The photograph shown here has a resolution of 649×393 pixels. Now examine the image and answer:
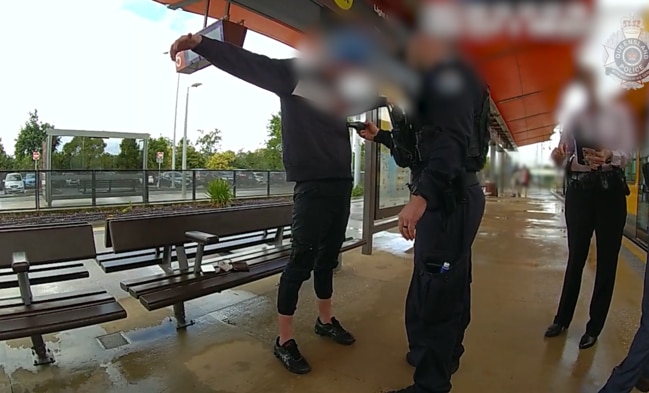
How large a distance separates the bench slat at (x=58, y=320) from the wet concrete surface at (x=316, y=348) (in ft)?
0.95

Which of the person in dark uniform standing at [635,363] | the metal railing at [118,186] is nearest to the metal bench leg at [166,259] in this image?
the person in dark uniform standing at [635,363]

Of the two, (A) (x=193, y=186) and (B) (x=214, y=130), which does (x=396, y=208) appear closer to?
(A) (x=193, y=186)

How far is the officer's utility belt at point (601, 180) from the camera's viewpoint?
1978 mm

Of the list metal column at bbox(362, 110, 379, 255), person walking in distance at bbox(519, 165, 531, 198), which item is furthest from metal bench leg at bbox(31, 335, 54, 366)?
metal column at bbox(362, 110, 379, 255)

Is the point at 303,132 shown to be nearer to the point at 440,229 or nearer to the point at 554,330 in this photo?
the point at 440,229

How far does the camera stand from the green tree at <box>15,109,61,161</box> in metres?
10.2

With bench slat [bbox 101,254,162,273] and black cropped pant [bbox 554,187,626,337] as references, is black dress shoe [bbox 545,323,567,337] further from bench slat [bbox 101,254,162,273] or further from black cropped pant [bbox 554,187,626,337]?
bench slat [bbox 101,254,162,273]

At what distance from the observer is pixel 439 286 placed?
1.32 meters

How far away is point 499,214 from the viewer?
852 cm

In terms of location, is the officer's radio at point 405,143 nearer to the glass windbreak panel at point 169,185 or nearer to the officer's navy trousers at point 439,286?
the officer's navy trousers at point 439,286

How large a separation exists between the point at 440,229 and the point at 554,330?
57.5 inches

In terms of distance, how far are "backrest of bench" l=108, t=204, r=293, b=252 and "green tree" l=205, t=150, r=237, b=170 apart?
9561mm

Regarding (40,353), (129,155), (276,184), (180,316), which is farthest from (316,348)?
(129,155)

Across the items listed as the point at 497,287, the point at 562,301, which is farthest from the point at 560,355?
the point at 497,287
